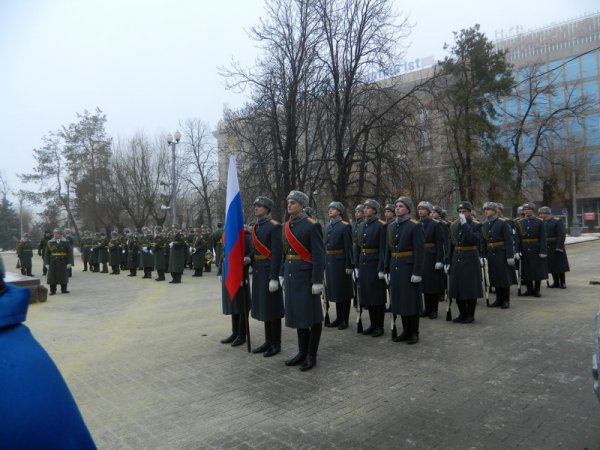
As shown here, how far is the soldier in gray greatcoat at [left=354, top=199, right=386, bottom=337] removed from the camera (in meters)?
6.94

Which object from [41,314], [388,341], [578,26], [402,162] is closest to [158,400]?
[388,341]

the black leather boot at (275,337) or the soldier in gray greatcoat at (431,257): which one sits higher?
the soldier in gray greatcoat at (431,257)

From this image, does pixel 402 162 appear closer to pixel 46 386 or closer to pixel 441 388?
pixel 441 388

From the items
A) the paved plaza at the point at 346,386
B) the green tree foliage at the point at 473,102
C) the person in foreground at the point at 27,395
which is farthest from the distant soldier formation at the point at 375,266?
the green tree foliage at the point at 473,102

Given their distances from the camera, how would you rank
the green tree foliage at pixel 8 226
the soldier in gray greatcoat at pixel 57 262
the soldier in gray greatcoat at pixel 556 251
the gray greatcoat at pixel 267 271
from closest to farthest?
the gray greatcoat at pixel 267 271, the soldier in gray greatcoat at pixel 556 251, the soldier in gray greatcoat at pixel 57 262, the green tree foliage at pixel 8 226

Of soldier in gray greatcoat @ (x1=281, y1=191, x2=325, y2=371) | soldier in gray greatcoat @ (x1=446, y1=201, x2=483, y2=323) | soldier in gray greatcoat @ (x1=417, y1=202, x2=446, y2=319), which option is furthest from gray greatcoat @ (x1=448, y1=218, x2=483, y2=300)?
soldier in gray greatcoat @ (x1=281, y1=191, x2=325, y2=371)

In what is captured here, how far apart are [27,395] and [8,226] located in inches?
2621

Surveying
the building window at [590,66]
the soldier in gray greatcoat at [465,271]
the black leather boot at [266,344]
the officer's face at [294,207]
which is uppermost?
the building window at [590,66]

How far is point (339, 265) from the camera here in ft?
24.2

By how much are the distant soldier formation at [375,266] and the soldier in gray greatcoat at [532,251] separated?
2 centimetres

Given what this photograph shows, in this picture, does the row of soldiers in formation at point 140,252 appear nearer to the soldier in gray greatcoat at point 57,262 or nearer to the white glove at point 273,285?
the soldier in gray greatcoat at point 57,262

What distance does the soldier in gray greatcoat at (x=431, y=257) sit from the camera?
8109mm

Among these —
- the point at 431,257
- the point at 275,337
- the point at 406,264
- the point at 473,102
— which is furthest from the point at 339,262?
the point at 473,102

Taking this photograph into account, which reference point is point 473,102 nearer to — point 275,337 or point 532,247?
point 532,247
